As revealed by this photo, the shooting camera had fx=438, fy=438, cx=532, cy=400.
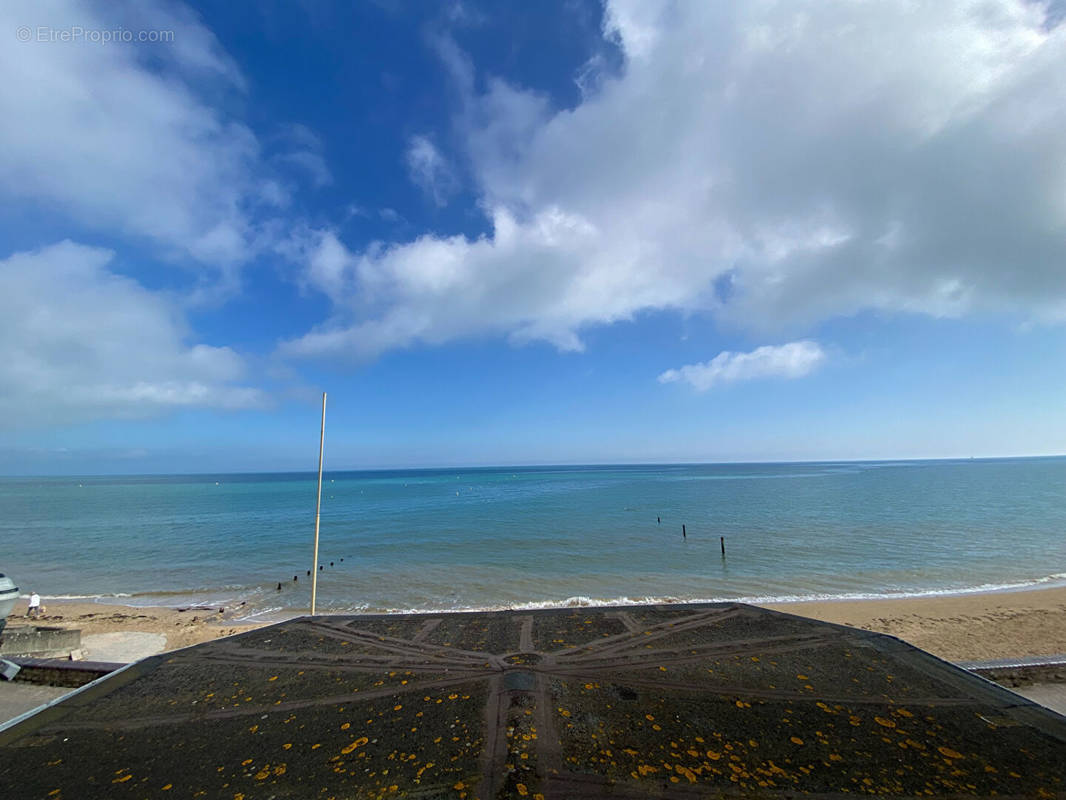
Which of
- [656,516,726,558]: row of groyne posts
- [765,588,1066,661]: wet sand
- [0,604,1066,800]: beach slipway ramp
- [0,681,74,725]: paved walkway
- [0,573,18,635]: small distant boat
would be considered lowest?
[656,516,726,558]: row of groyne posts

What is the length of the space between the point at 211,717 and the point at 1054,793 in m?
6.60

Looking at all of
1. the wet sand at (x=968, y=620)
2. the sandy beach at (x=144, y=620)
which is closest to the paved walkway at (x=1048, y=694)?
the wet sand at (x=968, y=620)

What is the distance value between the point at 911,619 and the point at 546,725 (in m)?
17.7

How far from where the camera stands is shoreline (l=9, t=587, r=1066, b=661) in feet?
41.1

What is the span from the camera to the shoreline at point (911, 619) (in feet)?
41.1

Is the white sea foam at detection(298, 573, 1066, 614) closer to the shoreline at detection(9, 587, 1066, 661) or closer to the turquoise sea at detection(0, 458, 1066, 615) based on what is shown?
the turquoise sea at detection(0, 458, 1066, 615)

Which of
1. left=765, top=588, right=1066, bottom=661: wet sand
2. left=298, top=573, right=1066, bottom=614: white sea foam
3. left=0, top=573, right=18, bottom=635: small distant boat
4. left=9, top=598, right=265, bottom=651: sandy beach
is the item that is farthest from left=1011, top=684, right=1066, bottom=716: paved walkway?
left=9, top=598, right=265, bottom=651: sandy beach

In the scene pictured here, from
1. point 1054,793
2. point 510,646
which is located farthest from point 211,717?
point 1054,793

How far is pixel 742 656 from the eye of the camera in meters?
5.21

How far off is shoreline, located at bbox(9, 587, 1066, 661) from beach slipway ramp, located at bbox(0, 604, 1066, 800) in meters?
10.9

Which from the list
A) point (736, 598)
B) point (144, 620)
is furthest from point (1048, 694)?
point (144, 620)

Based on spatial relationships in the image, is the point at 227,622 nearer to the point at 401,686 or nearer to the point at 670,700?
the point at 401,686

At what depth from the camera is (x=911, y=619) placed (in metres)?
14.9

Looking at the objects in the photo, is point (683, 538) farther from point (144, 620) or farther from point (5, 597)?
point (5, 597)
